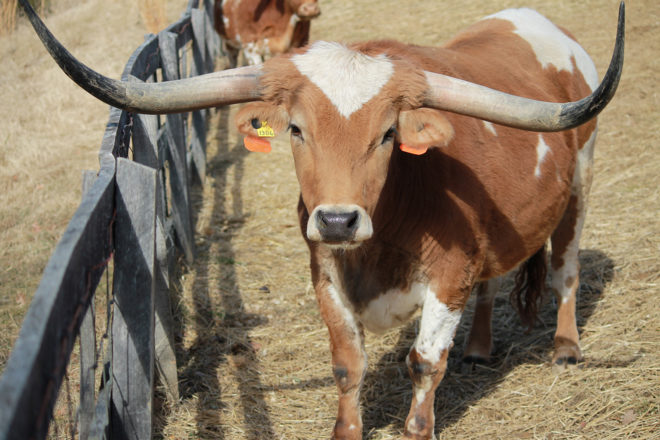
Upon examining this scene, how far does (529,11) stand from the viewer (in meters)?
5.25

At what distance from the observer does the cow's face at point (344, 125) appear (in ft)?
8.88

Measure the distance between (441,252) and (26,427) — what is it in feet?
7.36

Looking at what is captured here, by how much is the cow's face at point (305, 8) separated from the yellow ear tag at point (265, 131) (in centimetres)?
789

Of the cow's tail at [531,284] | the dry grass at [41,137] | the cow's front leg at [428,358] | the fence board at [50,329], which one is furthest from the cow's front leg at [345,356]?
the dry grass at [41,137]

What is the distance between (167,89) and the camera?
2.90 m

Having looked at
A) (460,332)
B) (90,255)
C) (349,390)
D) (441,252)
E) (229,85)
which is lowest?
(460,332)

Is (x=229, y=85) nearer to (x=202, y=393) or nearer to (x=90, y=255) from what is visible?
(x=90, y=255)

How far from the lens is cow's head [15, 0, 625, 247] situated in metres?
2.72

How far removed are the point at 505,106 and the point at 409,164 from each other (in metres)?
0.57

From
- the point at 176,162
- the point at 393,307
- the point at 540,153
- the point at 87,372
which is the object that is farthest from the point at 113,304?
the point at 176,162

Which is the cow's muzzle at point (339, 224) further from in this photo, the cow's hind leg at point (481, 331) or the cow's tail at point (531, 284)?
the cow's tail at point (531, 284)

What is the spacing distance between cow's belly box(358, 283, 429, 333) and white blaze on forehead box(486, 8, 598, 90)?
2005mm

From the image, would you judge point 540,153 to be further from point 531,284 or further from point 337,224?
point 337,224

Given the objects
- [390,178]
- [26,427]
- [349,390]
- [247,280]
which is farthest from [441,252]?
[247,280]
